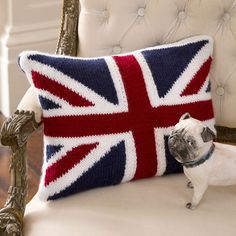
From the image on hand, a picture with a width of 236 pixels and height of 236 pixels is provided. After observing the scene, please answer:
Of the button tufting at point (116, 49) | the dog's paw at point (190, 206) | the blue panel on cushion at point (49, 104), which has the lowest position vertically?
the dog's paw at point (190, 206)

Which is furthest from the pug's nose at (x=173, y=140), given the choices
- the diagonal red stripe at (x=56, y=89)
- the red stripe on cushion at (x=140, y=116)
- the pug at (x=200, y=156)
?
the diagonal red stripe at (x=56, y=89)

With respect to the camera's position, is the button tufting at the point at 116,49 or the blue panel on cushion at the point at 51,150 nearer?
the blue panel on cushion at the point at 51,150

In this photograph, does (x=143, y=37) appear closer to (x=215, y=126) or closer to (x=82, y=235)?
(x=215, y=126)

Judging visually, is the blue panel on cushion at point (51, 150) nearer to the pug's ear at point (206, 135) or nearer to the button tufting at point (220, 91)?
the pug's ear at point (206, 135)

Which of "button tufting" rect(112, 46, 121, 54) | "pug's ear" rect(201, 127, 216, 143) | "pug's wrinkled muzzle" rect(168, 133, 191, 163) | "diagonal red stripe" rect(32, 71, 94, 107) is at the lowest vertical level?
"pug's wrinkled muzzle" rect(168, 133, 191, 163)

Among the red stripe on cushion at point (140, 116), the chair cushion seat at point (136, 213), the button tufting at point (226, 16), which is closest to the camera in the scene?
the chair cushion seat at point (136, 213)

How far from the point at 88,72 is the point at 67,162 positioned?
22 cm

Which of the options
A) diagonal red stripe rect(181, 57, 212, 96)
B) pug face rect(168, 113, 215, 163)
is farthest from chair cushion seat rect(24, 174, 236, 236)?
diagonal red stripe rect(181, 57, 212, 96)

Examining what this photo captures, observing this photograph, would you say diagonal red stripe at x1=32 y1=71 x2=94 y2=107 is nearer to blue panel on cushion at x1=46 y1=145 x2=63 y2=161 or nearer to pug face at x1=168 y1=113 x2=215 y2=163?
blue panel on cushion at x1=46 y1=145 x2=63 y2=161

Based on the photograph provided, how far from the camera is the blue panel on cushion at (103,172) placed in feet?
4.32

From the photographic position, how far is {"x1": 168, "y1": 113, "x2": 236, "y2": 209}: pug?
1.25m

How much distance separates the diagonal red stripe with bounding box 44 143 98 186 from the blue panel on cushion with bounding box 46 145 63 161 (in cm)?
2

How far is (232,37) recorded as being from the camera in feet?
4.88

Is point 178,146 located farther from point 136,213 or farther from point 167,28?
point 167,28
